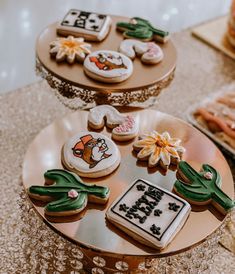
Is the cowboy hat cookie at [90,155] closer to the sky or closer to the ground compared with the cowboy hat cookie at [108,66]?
closer to the ground

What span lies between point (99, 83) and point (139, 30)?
242 millimetres

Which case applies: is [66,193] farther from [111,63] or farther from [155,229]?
[111,63]

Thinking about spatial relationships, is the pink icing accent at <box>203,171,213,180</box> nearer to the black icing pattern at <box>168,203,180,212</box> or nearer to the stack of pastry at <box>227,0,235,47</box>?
the black icing pattern at <box>168,203,180,212</box>

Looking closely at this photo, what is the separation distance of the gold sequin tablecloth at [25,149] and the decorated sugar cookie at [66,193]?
0.04 metres

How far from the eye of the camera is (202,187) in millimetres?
1133

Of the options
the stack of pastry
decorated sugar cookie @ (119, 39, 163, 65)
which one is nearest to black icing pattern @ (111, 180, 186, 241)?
decorated sugar cookie @ (119, 39, 163, 65)

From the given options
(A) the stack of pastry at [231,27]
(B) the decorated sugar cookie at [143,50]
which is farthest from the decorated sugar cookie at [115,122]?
(A) the stack of pastry at [231,27]

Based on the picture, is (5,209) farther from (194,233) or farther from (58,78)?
(194,233)

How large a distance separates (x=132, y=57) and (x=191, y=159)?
0.36 m

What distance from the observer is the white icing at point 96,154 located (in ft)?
3.78

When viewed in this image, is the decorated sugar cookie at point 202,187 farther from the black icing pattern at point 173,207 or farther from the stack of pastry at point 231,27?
the stack of pastry at point 231,27

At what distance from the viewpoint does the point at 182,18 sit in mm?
2291

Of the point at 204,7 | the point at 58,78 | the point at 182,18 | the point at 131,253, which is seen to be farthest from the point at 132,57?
the point at 204,7

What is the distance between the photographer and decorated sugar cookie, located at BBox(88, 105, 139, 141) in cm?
125
